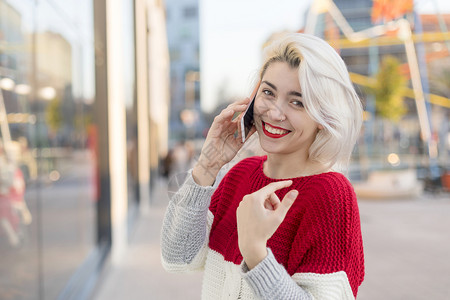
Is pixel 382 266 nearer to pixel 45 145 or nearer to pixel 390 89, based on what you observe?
pixel 45 145

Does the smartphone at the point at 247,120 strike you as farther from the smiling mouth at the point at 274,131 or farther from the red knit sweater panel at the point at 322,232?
the red knit sweater panel at the point at 322,232

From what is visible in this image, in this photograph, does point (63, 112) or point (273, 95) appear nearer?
point (273, 95)

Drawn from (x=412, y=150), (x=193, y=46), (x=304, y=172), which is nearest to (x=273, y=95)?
(x=304, y=172)

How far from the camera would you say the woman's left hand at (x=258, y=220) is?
109 cm

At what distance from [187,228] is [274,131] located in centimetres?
39

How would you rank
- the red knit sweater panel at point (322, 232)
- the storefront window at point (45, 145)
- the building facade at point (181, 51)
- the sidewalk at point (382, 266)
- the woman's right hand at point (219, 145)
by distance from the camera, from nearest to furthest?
the red knit sweater panel at point (322, 232)
the woman's right hand at point (219, 145)
the storefront window at point (45, 145)
the sidewalk at point (382, 266)
the building facade at point (181, 51)

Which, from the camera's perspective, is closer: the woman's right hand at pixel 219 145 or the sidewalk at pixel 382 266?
the woman's right hand at pixel 219 145

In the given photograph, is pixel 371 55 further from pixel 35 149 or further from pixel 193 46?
pixel 193 46

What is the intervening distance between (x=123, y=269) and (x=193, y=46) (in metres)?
53.0

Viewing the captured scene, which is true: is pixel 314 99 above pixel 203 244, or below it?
above

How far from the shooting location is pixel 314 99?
1270 millimetres

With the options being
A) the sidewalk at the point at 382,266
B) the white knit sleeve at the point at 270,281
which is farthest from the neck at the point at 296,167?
the sidewalk at the point at 382,266

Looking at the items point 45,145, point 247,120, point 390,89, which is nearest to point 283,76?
point 247,120

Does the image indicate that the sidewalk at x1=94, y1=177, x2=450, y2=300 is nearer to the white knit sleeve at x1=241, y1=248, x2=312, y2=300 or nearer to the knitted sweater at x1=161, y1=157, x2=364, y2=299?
the knitted sweater at x1=161, y1=157, x2=364, y2=299
